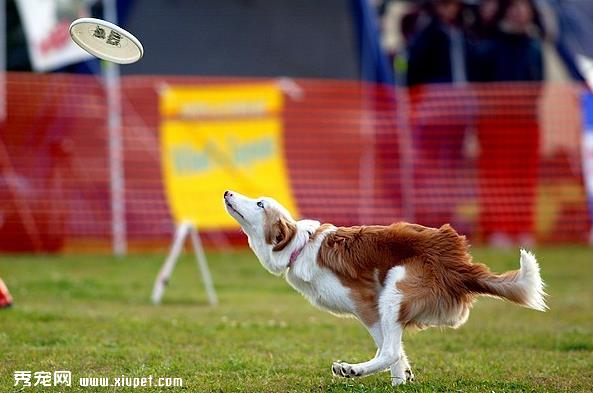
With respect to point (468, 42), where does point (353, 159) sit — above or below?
below

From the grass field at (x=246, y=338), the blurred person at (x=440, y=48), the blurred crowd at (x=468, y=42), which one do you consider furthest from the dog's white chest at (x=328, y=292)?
the blurred person at (x=440, y=48)

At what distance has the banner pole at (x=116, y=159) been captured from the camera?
15.4 meters

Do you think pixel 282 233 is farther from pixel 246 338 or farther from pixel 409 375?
pixel 246 338

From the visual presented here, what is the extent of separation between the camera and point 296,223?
6914mm

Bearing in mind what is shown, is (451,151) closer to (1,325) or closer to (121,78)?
(121,78)

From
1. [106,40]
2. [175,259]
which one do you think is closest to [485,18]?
[175,259]

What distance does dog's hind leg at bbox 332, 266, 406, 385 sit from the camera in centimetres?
625

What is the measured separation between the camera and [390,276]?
657 centimetres

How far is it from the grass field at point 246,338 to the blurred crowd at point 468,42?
17.8 feet

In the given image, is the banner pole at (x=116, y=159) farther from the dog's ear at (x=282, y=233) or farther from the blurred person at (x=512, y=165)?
the dog's ear at (x=282, y=233)

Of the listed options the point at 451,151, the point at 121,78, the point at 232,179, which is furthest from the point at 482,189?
the point at 121,78

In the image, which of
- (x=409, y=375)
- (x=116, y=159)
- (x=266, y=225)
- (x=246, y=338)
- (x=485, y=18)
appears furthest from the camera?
(x=485, y=18)

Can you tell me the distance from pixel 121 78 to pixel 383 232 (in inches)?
404

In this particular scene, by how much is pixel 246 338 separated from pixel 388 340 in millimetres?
2446
